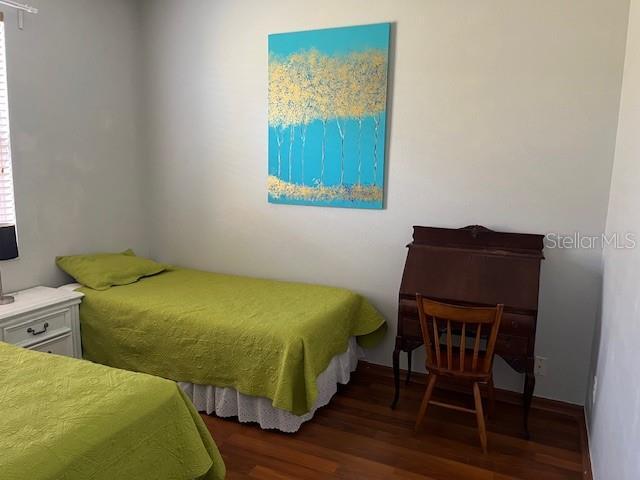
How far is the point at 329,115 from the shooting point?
3.17 meters

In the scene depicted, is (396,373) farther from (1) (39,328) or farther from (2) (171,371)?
(1) (39,328)

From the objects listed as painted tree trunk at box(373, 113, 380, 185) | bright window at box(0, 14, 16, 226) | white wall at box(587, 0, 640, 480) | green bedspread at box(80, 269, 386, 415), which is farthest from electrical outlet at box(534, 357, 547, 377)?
bright window at box(0, 14, 16, 226)

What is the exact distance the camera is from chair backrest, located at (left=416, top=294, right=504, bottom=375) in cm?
232

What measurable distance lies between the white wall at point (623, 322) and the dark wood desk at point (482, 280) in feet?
1.08

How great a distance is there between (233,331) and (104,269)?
3.93 feet

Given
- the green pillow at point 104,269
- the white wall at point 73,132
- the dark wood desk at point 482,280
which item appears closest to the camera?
the dark wood desk at point 482,280

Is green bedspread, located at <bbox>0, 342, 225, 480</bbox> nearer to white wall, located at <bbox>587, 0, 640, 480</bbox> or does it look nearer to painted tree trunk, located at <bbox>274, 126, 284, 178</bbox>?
white wall, located at <bbox>587, 0, 640, 480</bbox>

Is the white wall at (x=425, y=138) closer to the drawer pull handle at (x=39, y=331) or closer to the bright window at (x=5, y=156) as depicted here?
the bright window at (x=5, y=156)

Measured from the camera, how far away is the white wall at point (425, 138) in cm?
265

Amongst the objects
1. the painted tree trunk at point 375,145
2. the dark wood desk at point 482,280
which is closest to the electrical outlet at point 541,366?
the dark wood desk at point 482,280

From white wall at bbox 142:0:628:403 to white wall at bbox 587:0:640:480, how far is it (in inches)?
8.5

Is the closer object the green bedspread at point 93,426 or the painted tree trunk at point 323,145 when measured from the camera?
the green bedspread at point 93,426

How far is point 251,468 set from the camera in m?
2.29

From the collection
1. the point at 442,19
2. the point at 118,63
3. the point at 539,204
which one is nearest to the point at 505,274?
the point at 539,204
